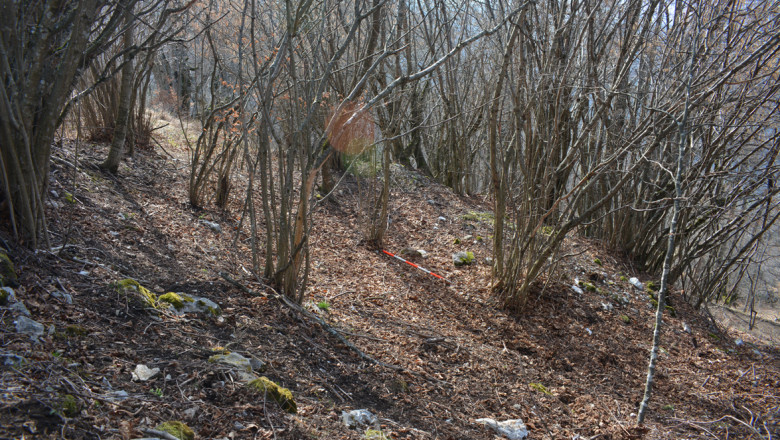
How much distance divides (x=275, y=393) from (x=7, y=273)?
58.7 inches

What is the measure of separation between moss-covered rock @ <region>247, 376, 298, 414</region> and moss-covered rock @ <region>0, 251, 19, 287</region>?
4.30ft

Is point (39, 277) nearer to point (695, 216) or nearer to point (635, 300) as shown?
point (635, 300)

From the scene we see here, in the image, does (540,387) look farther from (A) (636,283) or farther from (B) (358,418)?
(A) (636,283)

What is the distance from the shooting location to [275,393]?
2.37m

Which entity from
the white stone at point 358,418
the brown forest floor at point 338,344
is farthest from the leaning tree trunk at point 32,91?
the white stone at point 358,418

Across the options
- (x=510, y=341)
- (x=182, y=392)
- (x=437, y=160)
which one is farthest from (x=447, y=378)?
(x=437, y=160)

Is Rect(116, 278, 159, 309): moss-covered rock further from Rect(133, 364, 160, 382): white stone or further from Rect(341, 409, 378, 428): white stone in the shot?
Rect(341, 409, 378, 428): white stone

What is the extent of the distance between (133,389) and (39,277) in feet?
3.47

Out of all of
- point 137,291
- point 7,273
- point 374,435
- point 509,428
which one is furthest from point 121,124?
point 509,428

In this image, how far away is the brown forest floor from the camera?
6.89 feet

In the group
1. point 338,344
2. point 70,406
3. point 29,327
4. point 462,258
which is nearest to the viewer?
point 70,406

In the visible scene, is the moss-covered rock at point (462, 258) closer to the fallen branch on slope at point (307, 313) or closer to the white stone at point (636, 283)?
the white stone at point (636, 283)

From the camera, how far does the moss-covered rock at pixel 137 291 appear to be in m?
2.81

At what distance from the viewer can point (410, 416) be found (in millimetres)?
2881
